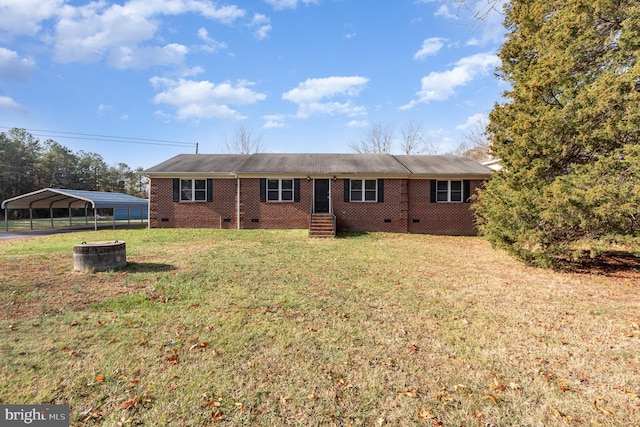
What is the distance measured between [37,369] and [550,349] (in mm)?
5630

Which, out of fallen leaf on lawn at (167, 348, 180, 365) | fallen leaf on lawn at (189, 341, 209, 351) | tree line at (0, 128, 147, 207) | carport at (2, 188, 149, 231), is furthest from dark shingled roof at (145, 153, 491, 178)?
tree line at (0, 128, 147, 207)

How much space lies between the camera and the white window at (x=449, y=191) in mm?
15055

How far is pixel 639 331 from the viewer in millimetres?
4016

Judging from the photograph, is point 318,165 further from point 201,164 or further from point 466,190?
point 466,190

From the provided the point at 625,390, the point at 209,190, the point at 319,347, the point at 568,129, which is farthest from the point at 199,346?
the point at 209,190

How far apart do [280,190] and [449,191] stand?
8.65 m

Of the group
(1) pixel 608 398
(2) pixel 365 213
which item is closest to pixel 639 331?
(1) pixel 608 398

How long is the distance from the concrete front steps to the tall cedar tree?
21.6 feet

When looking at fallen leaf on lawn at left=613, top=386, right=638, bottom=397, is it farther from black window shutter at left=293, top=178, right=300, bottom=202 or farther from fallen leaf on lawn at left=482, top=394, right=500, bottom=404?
black window shutter at left=293, top=178, right=300, bottom=202

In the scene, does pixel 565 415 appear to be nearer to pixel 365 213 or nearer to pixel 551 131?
pixel 551 131

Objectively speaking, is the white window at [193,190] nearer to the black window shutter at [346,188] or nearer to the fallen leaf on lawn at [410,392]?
the black window shutter at [346,188]

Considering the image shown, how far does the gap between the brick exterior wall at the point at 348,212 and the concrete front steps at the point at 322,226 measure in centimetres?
125

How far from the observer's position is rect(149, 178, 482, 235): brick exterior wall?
14844 mm

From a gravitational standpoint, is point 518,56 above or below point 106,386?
above
